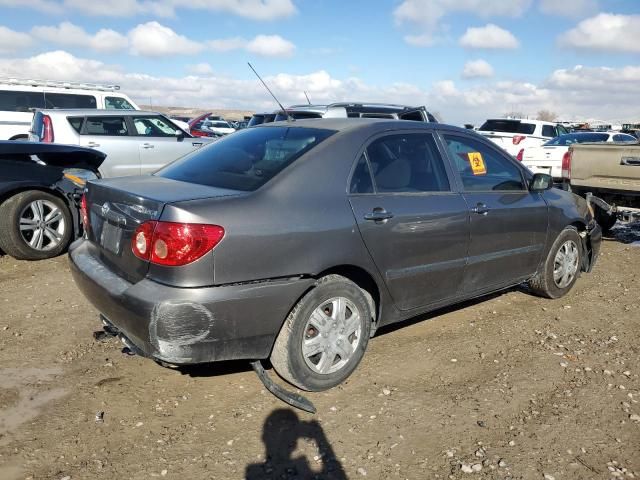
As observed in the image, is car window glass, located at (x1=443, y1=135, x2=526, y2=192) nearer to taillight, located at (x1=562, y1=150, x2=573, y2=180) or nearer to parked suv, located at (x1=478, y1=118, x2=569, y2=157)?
taillight, located at (x1=562, y1=150, x2=573, y2=180)

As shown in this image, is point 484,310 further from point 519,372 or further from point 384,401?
point 384,401

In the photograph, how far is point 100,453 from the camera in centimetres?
271

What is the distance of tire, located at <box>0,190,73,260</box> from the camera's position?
226 inches

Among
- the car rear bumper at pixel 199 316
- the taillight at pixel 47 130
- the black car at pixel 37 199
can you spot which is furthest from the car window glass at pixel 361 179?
the taillight at pixel 47 130

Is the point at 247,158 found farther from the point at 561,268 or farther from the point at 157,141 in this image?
the point at 157,141

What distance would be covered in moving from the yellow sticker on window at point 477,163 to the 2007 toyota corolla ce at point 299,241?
0.04 feet

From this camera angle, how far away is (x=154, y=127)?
986cm

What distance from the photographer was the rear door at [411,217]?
344cm

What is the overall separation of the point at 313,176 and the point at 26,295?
3274 mm

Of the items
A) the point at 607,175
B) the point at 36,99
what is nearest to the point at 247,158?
the point at 607,175

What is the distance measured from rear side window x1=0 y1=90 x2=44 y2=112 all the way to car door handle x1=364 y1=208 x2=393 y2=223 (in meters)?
12.3

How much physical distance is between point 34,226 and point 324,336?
4.16 m

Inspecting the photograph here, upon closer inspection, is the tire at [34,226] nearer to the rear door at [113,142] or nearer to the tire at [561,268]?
the rear door at [113,142]

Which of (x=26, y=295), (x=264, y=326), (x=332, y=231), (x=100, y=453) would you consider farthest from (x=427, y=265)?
(x=26, y=295)
